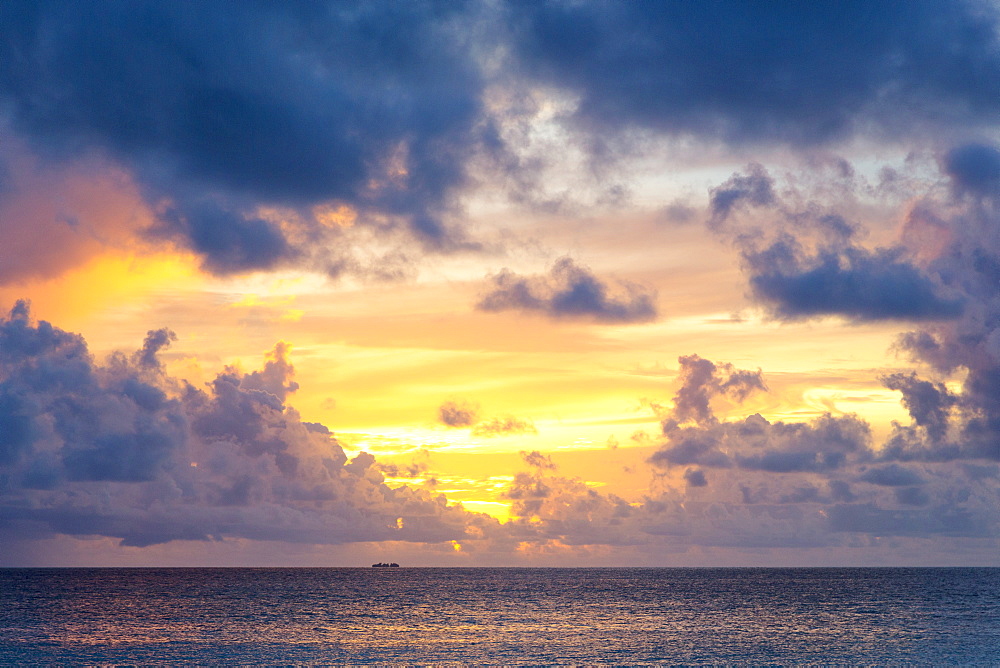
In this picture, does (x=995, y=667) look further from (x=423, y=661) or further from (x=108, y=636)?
(x=108, y=636)

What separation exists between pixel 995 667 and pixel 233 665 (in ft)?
252

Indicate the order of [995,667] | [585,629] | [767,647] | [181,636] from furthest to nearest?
[585,629] → [181,636] → [767,647] → [995,667]

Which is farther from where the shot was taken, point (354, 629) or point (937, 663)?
point (354, 629)

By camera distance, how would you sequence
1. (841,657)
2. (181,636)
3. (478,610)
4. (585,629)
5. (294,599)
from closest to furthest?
1. (841,657)
2. (181,636)
3. (585,629)
4. (478,610)
5. (294,599)

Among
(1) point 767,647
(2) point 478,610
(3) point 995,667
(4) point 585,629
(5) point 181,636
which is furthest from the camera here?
(2) point 478,610

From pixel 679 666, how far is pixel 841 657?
2074cm

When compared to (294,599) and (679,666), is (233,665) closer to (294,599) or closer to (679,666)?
(679,666)

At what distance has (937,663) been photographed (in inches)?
3622

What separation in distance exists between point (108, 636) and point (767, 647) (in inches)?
3350

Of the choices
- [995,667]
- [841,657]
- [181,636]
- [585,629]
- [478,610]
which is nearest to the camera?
[995,667]

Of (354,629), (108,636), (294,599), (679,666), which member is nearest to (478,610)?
(354,629)

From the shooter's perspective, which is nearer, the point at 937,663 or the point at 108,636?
the point at 937,663

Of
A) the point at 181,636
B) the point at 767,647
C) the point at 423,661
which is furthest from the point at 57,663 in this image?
the point at 767,647

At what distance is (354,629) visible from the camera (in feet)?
414
